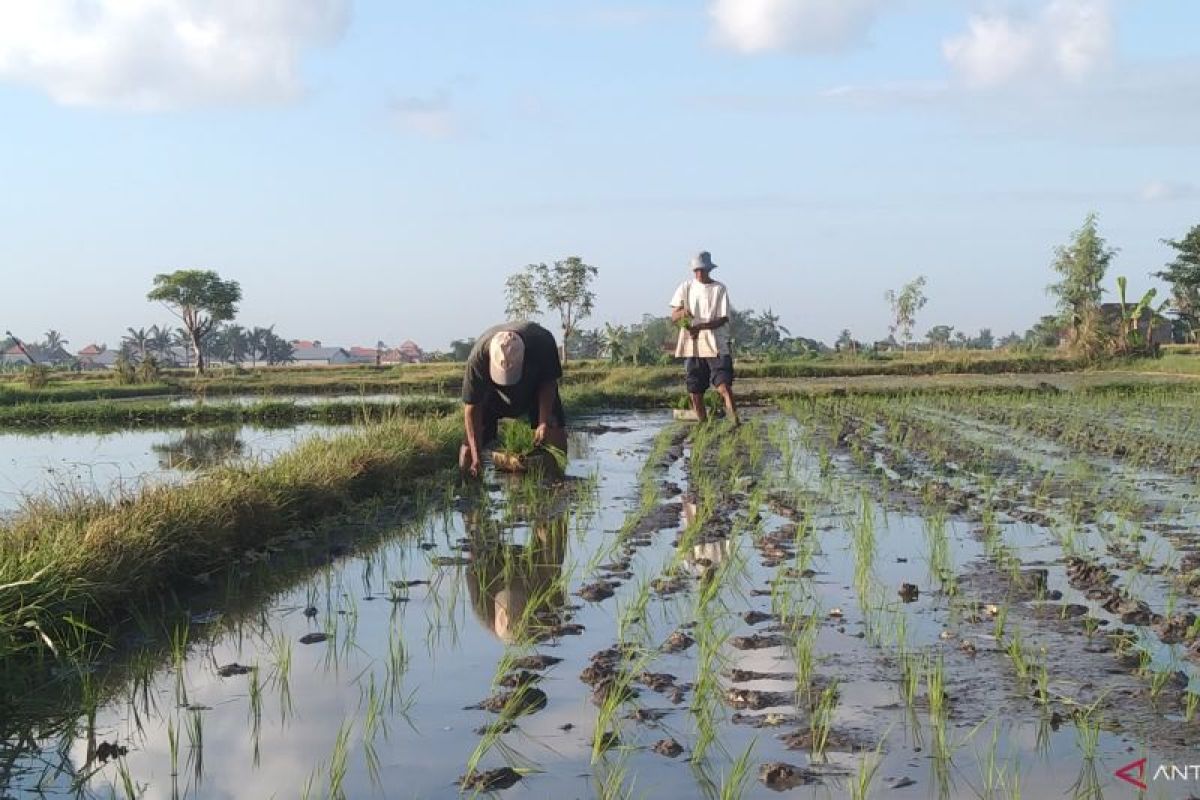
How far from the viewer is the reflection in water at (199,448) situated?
812cm

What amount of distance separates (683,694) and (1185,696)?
3.62ft

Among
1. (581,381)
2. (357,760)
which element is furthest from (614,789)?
(581,381)

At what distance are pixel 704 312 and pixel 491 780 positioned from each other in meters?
7.25

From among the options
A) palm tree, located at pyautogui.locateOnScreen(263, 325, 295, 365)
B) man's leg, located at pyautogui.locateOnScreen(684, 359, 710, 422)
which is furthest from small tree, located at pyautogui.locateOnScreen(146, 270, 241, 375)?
man's leg, located at pyautogui.locateOnScreen(684, 359, 710, 422)

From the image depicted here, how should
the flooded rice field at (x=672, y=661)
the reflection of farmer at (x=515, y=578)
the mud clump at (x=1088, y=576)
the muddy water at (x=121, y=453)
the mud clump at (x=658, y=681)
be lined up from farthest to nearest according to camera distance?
the muddy water at (x=121, y=453) < the mud clump at (x=1088, y=576) < the reflection of farmer at (x=515, y=578) < the mud clump at (x=658, y=681) < the flooded rice field at (x=672, y=661)

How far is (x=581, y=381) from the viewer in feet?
65.4

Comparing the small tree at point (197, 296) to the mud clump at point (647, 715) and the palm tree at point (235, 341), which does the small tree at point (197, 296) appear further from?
the mud clump at point (647, 715)

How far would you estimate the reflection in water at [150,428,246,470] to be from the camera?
26.6 ft

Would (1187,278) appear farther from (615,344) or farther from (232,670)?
(232,670)

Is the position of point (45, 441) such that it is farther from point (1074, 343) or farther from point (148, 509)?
point (1074, 343)

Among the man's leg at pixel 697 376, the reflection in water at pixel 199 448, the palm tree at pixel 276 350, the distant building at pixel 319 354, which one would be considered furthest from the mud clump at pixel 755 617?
the distant building at pixel 319 354

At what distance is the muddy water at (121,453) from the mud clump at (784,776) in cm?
459

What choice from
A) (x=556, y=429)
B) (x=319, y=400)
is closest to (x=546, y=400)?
(x=556, y=429)

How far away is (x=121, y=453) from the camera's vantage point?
960 cm
